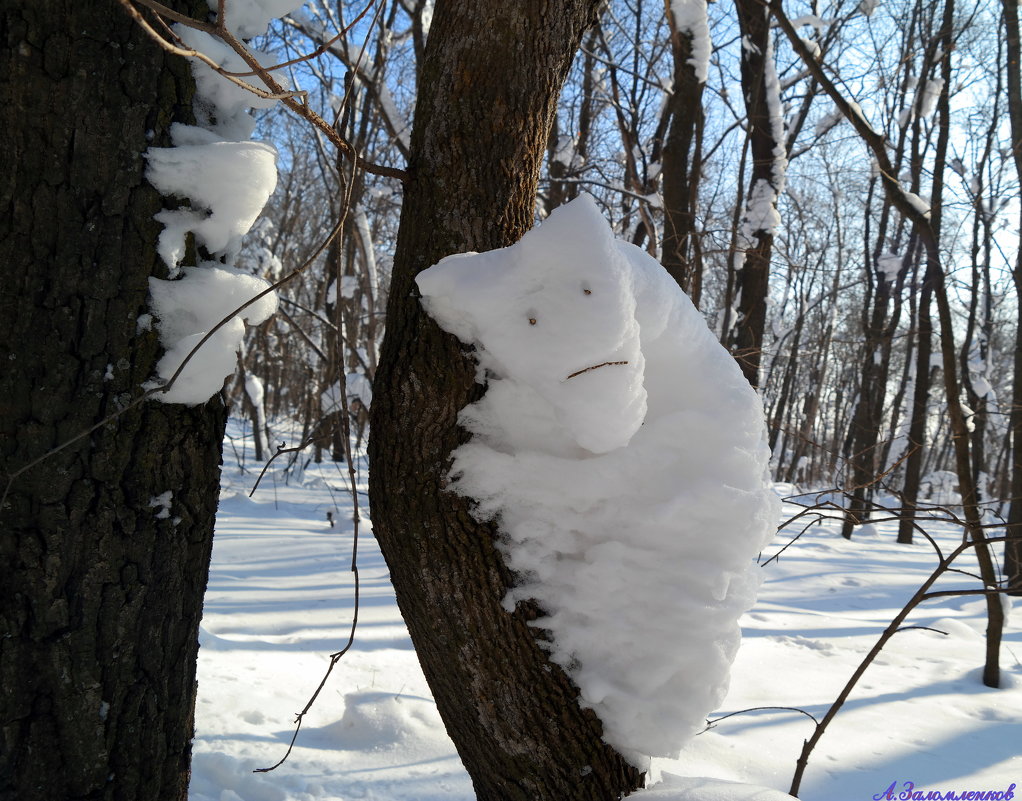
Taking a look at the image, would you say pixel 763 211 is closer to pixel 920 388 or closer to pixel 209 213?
pixel 920 388

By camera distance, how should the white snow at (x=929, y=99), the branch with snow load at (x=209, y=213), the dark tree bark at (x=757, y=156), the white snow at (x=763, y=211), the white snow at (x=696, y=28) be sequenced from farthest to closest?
1. the white snow at (x=929, y=99)
2. the white snow at (x=763, y=211)
3. the dark tree bark at (x=757, y=156)
4. the white snow at (x=696, y=28)
5. the branch with snow load at (x=209, y=213)

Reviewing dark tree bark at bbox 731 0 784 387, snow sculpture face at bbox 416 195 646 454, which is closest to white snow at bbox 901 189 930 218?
dark tree bark at bbox 731 0 784 387

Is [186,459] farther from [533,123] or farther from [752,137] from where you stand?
[752,137]

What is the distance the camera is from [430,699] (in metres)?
2.60

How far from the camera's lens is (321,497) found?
7.57m

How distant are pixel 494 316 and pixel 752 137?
17.2 ft

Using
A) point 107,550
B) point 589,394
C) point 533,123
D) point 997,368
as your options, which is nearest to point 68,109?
point 107,550

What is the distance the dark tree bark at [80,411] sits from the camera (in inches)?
38.5

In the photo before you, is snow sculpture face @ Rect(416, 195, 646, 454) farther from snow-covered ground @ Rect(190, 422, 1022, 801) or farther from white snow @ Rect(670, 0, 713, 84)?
white snow @ Rect(670, 0, 713, 84)

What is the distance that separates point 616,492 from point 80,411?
0.89 meters

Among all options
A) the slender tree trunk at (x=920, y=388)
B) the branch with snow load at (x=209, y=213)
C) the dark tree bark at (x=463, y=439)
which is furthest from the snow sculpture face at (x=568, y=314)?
the slender tree trunk at (x=920, y=388)

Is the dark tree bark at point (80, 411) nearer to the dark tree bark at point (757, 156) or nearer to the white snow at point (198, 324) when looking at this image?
the white snow at point (198, 324)

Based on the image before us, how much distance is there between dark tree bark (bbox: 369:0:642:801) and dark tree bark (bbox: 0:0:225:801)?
0.41 metres

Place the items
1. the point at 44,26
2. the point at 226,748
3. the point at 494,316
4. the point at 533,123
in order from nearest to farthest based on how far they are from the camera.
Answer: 1. the point at 44,26
2. the point at 494,316
3. the point at 533,123
4. the point at 226,748
